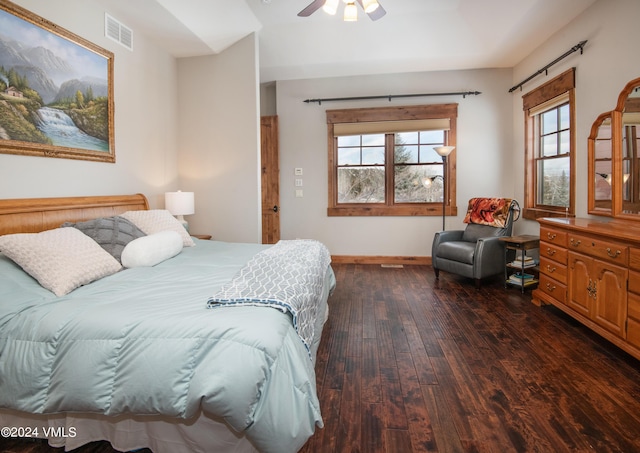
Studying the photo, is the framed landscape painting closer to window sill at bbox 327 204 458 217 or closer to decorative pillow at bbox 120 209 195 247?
decorative pillow at bbox 120 209 195 247

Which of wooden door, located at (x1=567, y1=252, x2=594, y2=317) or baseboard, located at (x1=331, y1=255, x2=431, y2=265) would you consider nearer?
wooden door, located at (x1=567, y1=252, x2=594, y2=317)

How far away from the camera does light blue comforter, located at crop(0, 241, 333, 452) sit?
1.23 metres

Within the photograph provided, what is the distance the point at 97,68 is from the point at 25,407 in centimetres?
283

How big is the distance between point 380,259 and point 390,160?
5.09 ft

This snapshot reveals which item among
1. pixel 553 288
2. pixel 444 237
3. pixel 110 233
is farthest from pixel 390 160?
pixel 110 233

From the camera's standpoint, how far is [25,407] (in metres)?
1.39

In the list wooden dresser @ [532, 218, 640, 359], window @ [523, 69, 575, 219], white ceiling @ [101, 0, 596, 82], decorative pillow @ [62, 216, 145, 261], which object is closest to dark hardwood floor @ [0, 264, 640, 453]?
wooden dresser @ [532, 218, 640, 359]

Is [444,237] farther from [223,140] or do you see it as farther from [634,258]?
[223,140]

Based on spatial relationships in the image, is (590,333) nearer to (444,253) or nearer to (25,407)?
(444,253)

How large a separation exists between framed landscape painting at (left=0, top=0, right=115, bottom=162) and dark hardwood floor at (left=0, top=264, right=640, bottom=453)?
203 centimetres

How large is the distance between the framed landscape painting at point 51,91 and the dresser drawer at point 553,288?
13.9 ft

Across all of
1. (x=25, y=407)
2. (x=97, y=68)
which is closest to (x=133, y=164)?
(x=97, y=68)

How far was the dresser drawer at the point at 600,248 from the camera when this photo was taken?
2287 mm

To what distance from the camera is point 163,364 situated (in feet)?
4.21
